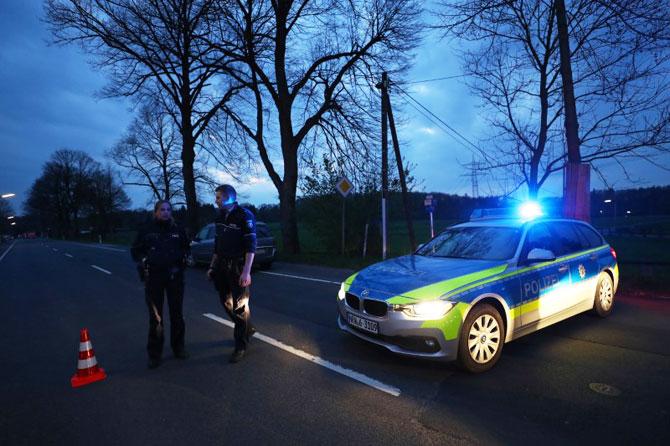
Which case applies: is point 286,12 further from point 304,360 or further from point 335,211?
point 304,360

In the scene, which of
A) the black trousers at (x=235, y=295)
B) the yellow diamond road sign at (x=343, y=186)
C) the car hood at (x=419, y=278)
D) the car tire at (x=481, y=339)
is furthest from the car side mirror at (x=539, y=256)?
the yellow diamond road sign at (x=343, y=186)

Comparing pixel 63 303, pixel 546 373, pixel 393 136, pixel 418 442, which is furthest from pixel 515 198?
pixel 63 303

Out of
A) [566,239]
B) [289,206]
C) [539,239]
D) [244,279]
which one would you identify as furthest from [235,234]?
[289,206]

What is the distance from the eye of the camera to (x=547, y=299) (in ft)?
14.8

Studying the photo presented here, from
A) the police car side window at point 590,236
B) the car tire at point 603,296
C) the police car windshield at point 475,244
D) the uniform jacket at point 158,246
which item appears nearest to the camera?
the uniform jacket at point 158,246

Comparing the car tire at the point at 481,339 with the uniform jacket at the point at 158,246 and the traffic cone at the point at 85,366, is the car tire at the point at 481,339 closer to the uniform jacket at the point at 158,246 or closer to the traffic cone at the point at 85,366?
the uniform jacket at the point at 158,246

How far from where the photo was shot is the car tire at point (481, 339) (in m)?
3.67

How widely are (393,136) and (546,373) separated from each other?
1095 cm

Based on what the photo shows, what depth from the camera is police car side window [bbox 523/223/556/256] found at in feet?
14.9

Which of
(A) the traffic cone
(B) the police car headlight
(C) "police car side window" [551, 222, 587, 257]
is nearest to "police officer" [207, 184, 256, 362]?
(A) the traffic cone

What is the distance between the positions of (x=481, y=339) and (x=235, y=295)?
265 centimetres

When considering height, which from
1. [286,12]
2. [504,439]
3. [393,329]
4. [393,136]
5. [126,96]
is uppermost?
[286,12]

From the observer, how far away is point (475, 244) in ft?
15.9

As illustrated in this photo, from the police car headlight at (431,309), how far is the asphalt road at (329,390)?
641 millimetres
